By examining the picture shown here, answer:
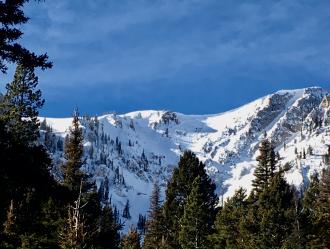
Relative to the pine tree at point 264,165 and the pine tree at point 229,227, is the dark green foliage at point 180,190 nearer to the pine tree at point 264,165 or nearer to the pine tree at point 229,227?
the pine tree at point 229,227

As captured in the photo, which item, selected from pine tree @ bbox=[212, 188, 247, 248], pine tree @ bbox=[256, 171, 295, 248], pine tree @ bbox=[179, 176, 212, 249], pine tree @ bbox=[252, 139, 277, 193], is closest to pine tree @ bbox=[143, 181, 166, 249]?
pine tree @ bbox=[179, 176, 212, 249]

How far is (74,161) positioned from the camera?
41.8m

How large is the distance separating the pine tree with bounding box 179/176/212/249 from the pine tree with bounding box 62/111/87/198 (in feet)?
40.8

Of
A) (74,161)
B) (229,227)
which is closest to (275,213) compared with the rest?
(229,227)

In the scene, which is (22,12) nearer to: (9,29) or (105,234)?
(9,29)

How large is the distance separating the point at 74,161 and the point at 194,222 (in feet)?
47.7

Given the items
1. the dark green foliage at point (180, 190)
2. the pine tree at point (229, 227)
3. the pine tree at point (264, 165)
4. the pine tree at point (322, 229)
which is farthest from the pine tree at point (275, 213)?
the dark green foliage at point (180, 190)

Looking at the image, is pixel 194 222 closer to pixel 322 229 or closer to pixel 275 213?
pixel 275 213

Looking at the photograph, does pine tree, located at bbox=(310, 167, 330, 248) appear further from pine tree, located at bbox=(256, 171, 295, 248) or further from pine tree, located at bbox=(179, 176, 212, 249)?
pine tree, located at bbox=(179, 176, 212, 249)

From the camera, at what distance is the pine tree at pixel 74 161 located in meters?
40.9

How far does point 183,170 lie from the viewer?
58125 mm

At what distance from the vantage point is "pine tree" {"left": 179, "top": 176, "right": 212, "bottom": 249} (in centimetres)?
5056

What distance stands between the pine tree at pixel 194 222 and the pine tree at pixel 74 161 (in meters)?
12.4

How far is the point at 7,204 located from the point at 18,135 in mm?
10255
